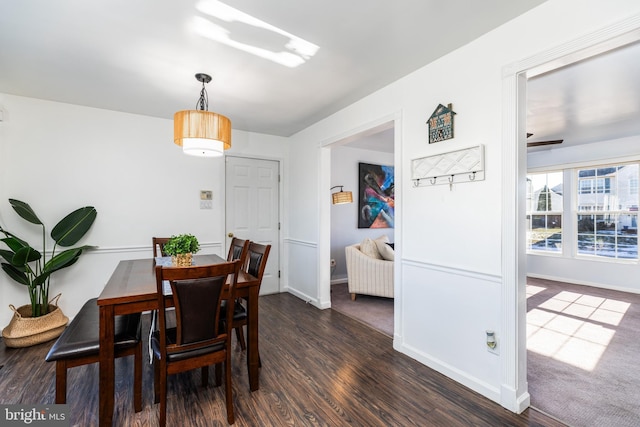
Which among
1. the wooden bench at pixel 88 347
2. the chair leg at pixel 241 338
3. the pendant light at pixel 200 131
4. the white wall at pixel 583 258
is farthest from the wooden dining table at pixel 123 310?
the white wall at pixel 583 258

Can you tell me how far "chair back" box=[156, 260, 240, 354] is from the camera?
157 centimetres

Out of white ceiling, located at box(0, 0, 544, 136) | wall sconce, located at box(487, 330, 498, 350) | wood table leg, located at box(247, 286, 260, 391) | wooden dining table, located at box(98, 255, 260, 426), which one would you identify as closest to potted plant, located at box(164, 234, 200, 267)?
wooden dining table, located at box(98, 255, 260, 426)

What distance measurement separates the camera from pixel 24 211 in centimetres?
281

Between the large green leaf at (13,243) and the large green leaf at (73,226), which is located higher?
the large green leaf at (73,226)

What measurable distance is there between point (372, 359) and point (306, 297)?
1748 millimetres

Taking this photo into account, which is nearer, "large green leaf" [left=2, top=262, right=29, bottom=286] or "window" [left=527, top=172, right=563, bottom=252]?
"large green leaf" [left=2, top=262, right=29, bottom=286]

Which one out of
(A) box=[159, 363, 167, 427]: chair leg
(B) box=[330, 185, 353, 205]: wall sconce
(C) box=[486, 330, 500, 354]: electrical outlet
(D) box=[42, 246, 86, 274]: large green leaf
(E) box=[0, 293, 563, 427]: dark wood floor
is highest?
(B) box=[330, 185, 353, 205]: wall sconce

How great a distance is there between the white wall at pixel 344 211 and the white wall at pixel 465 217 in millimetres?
2382

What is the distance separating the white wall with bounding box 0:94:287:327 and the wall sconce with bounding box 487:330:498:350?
10.8 feet

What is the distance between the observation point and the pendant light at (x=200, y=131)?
208cm

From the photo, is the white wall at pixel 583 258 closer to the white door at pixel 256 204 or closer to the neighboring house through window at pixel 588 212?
the neighboring house through window at pixel 588 212

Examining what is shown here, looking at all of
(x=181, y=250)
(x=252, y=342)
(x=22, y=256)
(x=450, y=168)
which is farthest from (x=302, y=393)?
(x=22, y=256)

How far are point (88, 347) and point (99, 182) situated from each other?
236cm

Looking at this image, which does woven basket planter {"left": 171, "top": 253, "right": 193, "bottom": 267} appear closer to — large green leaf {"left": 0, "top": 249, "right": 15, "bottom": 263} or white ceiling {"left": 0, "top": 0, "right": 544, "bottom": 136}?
white ceiling {"left": 0, "top": 0, "right": 544, "bottom": 136}
